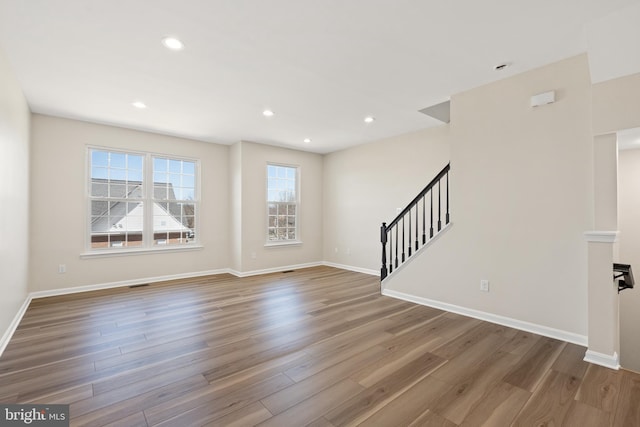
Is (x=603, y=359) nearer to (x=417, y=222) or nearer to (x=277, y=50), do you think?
(x=417, y=222)

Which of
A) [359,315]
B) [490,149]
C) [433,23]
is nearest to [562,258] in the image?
[490,149]

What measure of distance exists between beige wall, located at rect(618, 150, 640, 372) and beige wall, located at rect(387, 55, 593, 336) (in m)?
1.59

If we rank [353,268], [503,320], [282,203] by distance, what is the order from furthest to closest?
[282,203] → [353,268] → [503,320]

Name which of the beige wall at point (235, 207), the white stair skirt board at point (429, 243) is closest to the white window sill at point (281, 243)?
the beige wall at point (235, 207)

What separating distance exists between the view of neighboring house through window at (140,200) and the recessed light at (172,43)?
3308 millimetres

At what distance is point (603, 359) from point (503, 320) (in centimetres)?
92

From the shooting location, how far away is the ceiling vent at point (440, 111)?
4.15m

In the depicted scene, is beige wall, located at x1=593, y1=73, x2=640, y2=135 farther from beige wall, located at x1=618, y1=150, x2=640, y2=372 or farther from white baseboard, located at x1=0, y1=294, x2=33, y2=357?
white baseboard, located at x1=0, y1=294, x2=33, y2=357

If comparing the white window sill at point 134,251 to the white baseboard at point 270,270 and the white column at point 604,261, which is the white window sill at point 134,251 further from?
the white column at point 604,261

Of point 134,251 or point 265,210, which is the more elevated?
point 265,210

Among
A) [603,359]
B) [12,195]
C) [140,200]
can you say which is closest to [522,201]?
[603,359]

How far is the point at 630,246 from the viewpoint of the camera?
3699 mm

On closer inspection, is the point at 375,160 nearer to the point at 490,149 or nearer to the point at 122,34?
the point at 490,149

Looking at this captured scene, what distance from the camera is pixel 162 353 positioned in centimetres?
263
